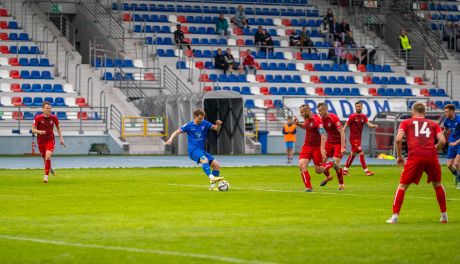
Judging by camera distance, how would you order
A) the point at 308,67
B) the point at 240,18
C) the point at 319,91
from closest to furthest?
the point at 319,91 < the point at 308,67 < the point at 240,18

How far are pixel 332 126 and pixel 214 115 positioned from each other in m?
25.4

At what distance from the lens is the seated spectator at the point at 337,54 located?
62737 mm

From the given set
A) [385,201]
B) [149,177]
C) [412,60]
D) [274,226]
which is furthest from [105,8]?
[274,226]

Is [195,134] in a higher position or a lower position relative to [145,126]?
higher

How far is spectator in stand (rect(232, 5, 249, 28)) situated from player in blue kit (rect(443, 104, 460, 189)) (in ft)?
119

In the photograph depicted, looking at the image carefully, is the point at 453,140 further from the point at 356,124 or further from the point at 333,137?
the point at 356,124

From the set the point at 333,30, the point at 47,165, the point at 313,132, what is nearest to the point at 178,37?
the point at 333,30

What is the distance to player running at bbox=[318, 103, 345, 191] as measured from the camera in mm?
26625

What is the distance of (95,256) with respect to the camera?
12.7 metres

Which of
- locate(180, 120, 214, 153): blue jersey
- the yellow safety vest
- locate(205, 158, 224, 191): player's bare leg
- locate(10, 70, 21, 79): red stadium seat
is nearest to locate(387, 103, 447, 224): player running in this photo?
locate(205, 158, 224, 191): player's bare leg

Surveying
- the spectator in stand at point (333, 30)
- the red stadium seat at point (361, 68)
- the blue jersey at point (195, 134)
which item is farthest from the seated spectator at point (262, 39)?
the blue jersey at point (195, 134)

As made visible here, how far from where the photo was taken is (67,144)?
49.4 m

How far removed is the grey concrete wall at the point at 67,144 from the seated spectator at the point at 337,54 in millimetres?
17748

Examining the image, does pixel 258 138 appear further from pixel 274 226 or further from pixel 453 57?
pixel 274 226
